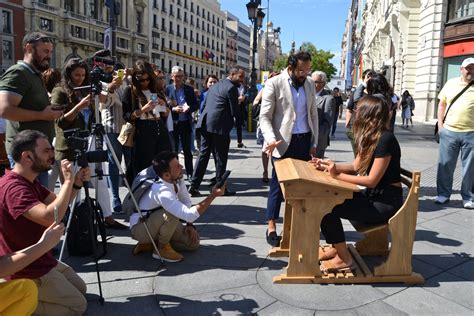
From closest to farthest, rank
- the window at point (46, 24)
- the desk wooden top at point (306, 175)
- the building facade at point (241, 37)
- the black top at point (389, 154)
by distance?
1. the desk wooden top at point (306, 175)
2. the black top at point (389, 154)
3. the window at point (46, 24)
4. the building facade at point (241, 37)

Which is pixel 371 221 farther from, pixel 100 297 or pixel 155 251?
pixel 100 297

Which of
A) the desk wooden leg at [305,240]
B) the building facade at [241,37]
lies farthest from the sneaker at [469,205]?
the building facade at [241,37]

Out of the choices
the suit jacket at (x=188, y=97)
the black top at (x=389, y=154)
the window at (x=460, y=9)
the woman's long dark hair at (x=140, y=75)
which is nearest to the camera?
the black top at (x=389, y=154)

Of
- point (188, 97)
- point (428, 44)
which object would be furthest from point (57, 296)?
point (428, 44)

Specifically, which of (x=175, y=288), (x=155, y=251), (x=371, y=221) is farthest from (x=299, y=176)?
(x=155, y=251)

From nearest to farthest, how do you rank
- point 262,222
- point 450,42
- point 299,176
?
point 299,176 < point 262,222 < point 450,42

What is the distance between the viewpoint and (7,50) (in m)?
45.0

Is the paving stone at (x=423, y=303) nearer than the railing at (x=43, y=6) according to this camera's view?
Yes

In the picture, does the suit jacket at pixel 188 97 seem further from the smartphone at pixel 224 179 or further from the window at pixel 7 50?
the window at pixel 7 50

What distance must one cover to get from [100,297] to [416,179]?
8.51ft

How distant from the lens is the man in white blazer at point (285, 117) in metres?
4.47

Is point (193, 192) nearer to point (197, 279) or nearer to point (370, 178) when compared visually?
point (197, 279)

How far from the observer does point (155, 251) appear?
404cm

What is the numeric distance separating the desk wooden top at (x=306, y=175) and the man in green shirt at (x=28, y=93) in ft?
6.80
